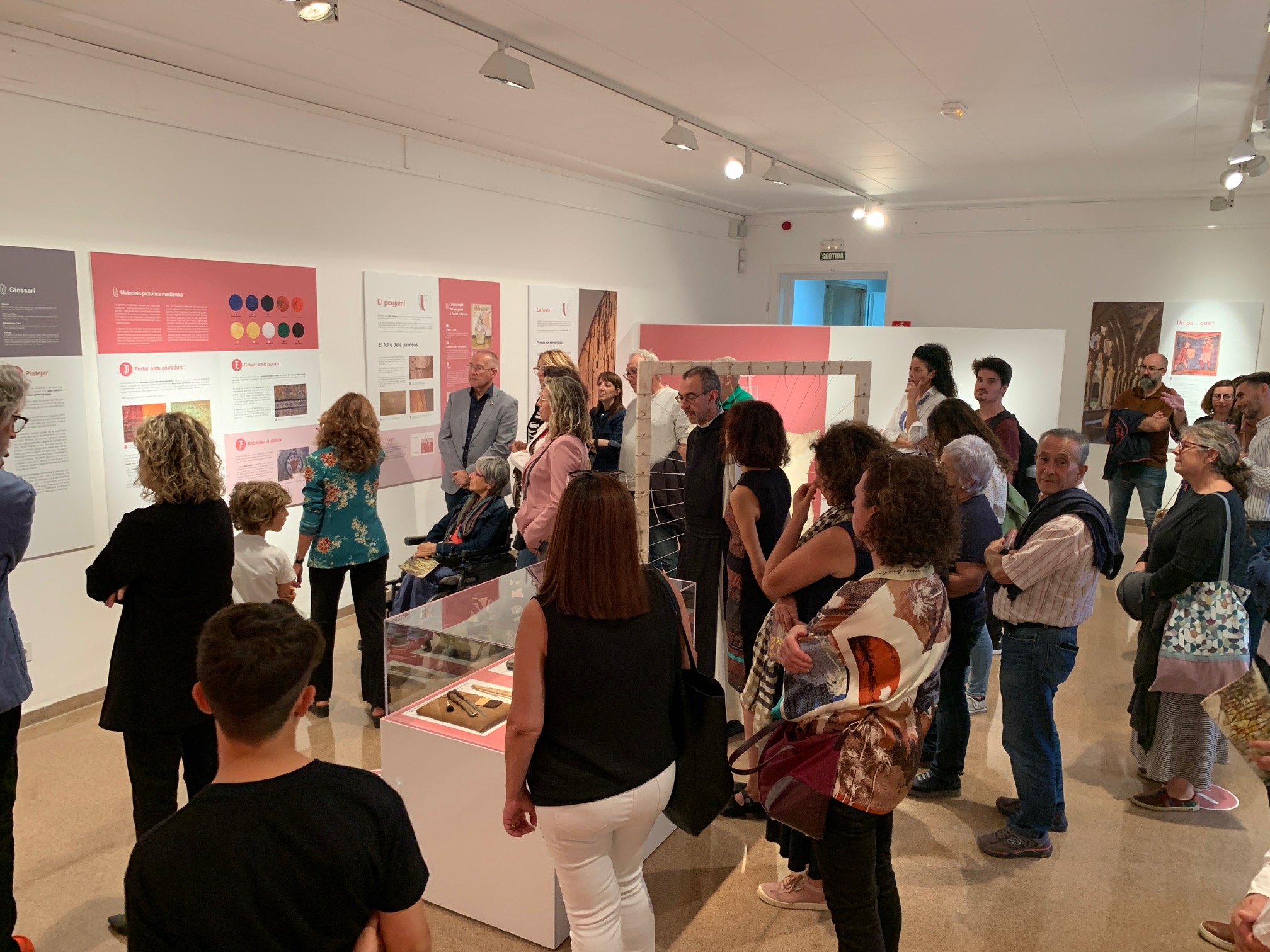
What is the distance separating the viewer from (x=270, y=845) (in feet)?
3.87

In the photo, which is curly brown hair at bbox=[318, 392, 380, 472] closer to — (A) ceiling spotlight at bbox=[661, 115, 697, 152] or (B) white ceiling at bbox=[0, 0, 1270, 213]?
(B) white ceiling at bbox=[0, 0, 1270, 213]

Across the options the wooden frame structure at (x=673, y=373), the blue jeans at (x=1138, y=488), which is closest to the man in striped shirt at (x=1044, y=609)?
the wooden frame structure at (x=673, y=373)

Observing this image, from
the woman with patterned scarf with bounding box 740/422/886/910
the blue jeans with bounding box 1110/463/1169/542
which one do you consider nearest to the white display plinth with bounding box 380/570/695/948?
the woman with patterned scarf with bounding box 740/422/886/910

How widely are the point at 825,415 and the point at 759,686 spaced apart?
213 inches

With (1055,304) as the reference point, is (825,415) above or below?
below

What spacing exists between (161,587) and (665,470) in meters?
2.76

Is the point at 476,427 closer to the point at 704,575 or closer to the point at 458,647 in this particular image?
the point at 704,575

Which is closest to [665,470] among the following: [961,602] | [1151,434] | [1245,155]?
[961,602]

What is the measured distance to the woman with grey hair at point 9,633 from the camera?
2295mm

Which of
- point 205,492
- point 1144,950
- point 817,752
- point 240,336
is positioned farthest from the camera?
point 240,336

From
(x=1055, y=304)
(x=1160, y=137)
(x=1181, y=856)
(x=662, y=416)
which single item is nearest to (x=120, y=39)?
(x=662, y=416)

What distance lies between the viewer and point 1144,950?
2781mm

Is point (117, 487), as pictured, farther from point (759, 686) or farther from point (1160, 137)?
point (1160, 137)

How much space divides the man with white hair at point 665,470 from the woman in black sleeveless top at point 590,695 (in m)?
2.36
